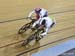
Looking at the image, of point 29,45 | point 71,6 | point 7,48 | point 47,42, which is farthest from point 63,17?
point 7,48

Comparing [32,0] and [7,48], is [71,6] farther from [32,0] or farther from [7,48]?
[7,48]

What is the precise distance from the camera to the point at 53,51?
1147mm

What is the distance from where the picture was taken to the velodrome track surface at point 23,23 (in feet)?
3.15

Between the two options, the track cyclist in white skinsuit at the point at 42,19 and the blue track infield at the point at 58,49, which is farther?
the blue track infield at the point at 58,49

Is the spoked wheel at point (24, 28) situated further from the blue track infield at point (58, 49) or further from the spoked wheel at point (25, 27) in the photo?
the blue track infield at point (58, 49)

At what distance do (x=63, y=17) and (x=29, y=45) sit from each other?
40 cm

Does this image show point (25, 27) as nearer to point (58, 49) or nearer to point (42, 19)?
point (42, 19)

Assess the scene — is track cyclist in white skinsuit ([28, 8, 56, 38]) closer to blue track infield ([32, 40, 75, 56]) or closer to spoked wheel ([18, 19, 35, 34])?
spoked wheel ([18, 19, 35, 34])

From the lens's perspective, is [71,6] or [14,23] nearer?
[14,23]

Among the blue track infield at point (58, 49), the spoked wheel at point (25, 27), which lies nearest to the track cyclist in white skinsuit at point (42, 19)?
the spoked wheel at point (25, 27)

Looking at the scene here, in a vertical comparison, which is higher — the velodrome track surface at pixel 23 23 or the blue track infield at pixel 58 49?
the velodrome track surface at pixel 23 23

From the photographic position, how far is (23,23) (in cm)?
105

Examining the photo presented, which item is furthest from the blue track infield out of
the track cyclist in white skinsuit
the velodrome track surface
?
the track cyclist in white skinsuit

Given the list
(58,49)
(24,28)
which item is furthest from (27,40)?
(58,49)
